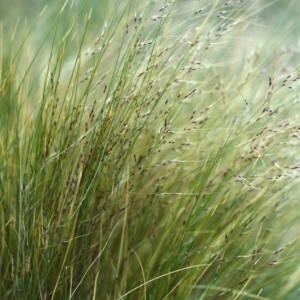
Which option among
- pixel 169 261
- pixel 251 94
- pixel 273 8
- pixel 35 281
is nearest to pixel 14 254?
pixel 35 281

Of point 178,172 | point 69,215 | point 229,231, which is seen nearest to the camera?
point 69,215

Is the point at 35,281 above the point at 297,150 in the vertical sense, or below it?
below

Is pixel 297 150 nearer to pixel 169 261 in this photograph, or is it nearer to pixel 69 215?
pixel 169 261

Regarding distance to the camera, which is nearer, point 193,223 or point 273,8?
point 193,223

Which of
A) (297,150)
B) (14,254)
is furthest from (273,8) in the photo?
(14,254)

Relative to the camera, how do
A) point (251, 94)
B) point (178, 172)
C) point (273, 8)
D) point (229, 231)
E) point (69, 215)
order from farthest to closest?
point (273, 8) < point (251, 94) < point (178, 172) < point (229, 231) < point (69, 215)

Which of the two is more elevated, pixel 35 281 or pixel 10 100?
pixel 10 100

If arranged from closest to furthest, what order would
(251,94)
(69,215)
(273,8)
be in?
(69,215) → (251,94) → (273,8)

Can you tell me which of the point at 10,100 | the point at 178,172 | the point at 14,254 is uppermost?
the point at 10,100

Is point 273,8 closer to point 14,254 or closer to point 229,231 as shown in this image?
point 229,231
